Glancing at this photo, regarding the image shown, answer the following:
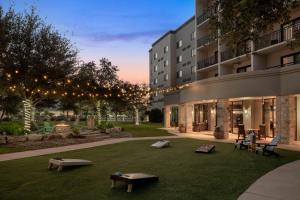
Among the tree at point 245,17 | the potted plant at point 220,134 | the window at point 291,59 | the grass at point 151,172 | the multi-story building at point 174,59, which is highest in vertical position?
the multi-story building at point 174,59

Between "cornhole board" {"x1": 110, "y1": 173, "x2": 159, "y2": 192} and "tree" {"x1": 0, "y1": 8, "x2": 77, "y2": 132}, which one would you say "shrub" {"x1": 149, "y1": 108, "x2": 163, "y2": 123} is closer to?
"tree" {"x1": 0, "y1": 8, "x2": 77, "y2": 132}

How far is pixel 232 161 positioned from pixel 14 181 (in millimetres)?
8253

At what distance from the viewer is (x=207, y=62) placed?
38.2 meters

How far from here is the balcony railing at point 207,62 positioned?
121 ft

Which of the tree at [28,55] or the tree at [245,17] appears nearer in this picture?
the tree at [245,17]

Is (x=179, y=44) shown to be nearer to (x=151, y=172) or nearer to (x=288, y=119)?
(x=288, y=119)

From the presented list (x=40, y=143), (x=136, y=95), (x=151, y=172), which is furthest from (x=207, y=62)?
(x=151, y=172)

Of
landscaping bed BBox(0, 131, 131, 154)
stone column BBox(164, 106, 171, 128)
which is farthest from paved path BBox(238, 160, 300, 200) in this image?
stone column BBox(164, 106, 171, 128)

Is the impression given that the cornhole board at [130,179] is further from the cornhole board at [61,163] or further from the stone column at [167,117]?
the stone column at [167,117]

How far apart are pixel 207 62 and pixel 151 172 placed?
27862mm

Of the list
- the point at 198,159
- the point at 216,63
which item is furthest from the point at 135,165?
the point at 216,63

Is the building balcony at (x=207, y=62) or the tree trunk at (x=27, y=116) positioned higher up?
the building balcony at (x=207, y=62)

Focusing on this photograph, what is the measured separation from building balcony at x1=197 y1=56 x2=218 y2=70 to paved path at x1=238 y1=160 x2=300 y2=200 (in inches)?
1022

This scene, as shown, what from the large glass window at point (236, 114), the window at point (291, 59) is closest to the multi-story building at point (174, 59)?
the large glass window at point (236, 114)
